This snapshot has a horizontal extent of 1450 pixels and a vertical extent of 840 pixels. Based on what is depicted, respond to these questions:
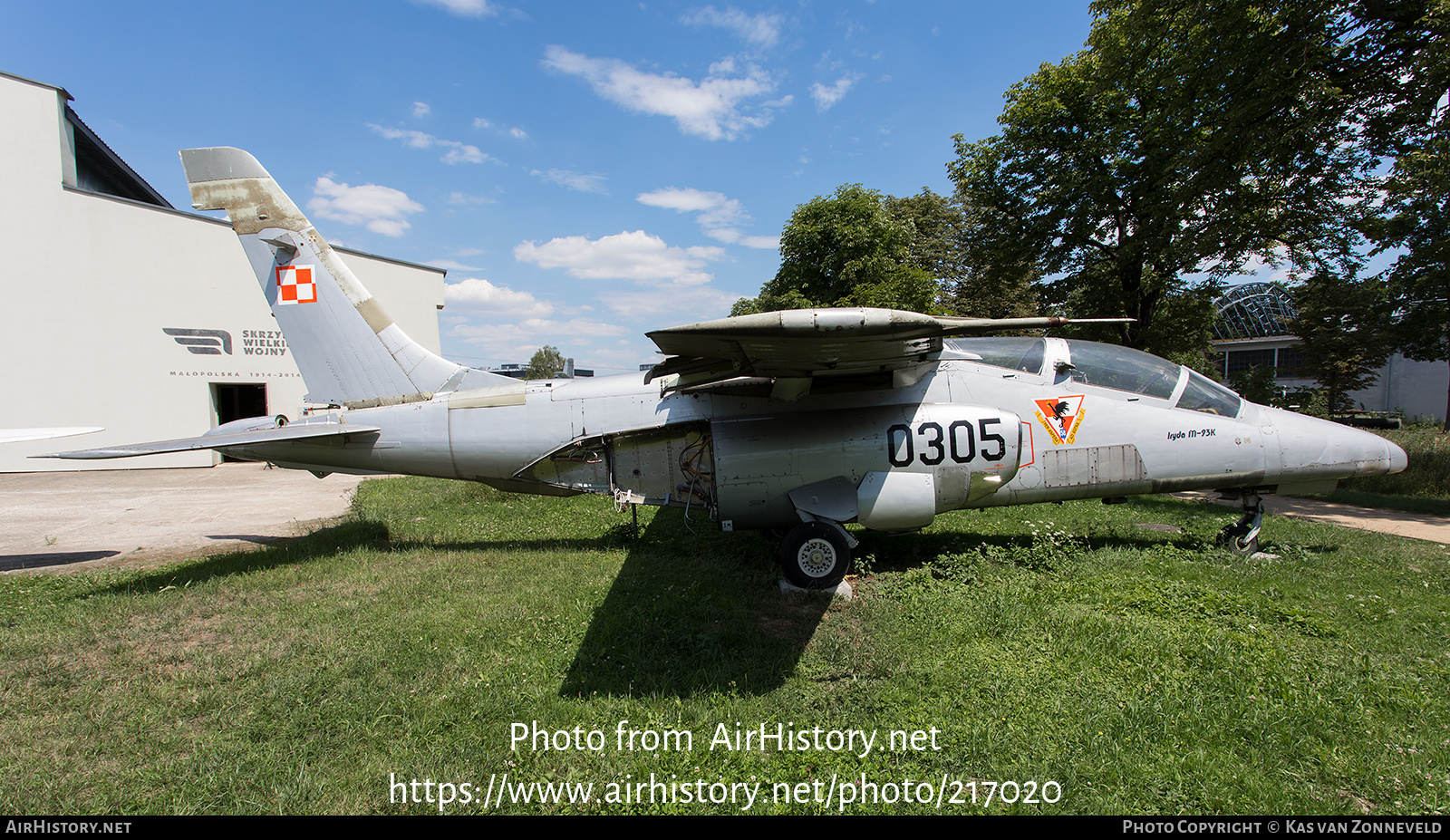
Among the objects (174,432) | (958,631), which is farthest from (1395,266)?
(174,432)

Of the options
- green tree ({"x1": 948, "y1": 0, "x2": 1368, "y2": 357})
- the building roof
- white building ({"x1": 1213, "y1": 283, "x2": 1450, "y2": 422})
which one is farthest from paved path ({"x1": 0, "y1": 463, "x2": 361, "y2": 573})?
the building roof

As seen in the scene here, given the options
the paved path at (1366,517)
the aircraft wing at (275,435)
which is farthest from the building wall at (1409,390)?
the aircraft wing at (275,435)

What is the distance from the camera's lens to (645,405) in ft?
23.0

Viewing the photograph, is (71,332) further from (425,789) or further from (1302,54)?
(1302,54)

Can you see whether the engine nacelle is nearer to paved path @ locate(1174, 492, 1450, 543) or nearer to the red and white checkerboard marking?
paved path @ locate(1174, 492, 1450, 543)

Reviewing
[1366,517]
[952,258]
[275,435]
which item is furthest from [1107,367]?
[952,258]

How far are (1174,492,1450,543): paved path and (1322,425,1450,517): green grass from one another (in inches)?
20.7

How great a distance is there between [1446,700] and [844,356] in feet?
15.3

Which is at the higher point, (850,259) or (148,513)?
(850,259)

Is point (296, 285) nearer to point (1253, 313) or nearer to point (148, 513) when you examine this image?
point (148, 513)

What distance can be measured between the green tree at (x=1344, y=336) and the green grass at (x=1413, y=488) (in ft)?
55.9

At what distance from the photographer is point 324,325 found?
7723 millimetres

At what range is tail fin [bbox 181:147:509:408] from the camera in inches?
300

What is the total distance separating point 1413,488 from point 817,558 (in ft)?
50.4
